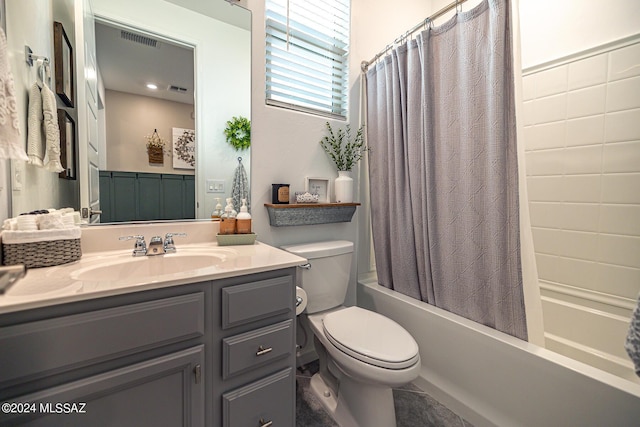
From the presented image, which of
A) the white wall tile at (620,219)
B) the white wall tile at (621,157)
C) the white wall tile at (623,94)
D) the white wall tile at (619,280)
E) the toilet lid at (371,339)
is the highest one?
the white wall tile at (623,94)

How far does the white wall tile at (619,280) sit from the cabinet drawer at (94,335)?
2.03m

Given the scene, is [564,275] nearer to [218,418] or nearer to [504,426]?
[504,426]

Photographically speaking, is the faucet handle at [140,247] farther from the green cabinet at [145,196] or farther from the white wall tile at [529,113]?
the white wall tile at [529,113]

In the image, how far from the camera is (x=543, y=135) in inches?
69.1

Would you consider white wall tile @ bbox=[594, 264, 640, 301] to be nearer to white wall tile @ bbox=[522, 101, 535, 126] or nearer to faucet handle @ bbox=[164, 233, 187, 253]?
white wall tile @ bbox=[522, 101, 535, 126]

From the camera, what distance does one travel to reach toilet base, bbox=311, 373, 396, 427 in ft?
4.09

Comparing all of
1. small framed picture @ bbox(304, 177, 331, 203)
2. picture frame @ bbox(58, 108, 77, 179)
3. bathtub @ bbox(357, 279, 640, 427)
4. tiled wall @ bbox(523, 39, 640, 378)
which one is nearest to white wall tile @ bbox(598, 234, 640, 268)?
tiled wall @ bbox(523, 39, 640, 378)

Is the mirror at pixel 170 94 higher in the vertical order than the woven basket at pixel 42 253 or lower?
higher

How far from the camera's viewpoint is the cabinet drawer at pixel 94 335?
64cm

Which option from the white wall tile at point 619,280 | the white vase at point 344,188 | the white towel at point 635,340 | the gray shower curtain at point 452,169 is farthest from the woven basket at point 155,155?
the white wall tile at point 619,280

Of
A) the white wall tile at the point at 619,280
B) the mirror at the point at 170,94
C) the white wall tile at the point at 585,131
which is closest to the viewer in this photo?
the mirror at the point at 170,94

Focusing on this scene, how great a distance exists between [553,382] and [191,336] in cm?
133

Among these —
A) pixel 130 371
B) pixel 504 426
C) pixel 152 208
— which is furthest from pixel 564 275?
pixel 152 208

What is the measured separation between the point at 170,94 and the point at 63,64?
38 centimetres
